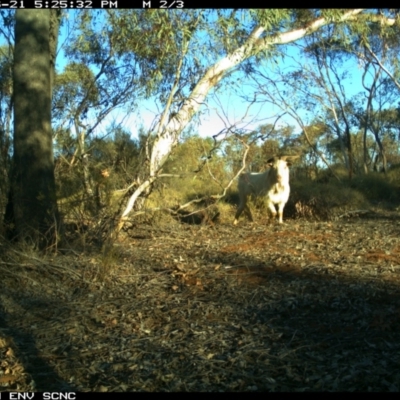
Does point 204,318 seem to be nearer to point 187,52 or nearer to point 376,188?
point 187,52

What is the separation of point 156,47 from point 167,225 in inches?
144

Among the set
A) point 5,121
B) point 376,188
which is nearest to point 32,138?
point 5,121

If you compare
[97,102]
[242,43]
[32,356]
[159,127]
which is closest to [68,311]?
[32,356]

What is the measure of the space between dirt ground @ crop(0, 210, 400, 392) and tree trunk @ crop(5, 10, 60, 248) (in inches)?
33.3

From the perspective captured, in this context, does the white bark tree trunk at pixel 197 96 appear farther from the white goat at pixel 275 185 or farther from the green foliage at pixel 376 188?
the green foliage at pixel 376 188

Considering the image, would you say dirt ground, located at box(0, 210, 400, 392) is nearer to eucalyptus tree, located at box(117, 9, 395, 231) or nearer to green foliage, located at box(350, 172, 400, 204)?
eucalyptus tree, located at box(117, 9, 395, 231)

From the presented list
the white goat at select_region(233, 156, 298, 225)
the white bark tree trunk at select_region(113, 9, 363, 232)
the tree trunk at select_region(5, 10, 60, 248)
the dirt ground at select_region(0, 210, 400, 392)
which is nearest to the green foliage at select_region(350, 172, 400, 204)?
the white goat at select_region(233, 156, 298, 225)

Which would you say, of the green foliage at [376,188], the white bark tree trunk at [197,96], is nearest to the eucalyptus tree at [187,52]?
the white bark tree trunk at [197,96]

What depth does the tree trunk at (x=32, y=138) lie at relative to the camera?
29.3 feet

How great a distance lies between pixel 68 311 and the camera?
656 cm

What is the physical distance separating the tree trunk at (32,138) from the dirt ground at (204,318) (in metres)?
0.85

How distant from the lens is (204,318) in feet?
20.1

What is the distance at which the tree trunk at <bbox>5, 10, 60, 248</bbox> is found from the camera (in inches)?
352

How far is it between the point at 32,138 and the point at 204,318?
15.1 ft
